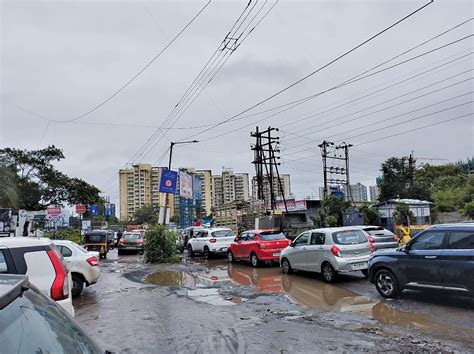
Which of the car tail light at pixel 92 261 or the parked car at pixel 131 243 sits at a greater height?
the car tail light at pixel 92 261

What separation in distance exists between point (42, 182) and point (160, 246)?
30.0 metres

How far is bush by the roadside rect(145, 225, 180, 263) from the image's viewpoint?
67.4 feet

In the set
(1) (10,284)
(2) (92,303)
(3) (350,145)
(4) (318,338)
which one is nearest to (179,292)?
(2) (92,303)

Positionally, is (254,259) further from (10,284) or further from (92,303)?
(10,284)

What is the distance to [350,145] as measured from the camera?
165 feet

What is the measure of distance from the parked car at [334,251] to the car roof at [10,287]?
10.3 meters

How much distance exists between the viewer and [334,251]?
11.8 metres

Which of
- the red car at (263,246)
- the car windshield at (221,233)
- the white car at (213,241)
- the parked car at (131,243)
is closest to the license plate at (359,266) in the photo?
the red car at (263,246)

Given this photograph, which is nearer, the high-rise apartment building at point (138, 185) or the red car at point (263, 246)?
the red car at point (263, 246)

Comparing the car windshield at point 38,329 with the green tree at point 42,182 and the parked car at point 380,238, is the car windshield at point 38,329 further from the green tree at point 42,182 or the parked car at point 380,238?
the green tree at point 42,182

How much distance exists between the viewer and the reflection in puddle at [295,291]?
748cm

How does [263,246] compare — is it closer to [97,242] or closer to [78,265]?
[78,265]

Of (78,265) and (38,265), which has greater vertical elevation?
(38,265)

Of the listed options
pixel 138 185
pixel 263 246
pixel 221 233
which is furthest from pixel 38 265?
pixel 138 185
